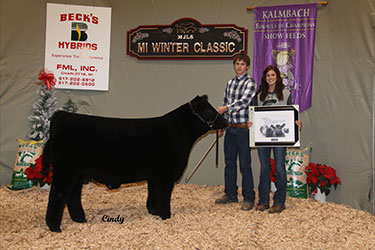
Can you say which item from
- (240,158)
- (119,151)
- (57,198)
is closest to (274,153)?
(240,158)

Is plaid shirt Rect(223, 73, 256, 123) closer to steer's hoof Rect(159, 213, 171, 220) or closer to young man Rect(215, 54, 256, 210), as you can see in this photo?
young man Rect(215, 54, 256, 210)

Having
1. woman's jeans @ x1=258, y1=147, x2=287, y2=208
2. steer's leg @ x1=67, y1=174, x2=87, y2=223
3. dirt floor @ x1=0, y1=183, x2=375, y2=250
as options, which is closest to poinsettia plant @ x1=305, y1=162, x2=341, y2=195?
dirt floor @ x1=0, y1=183, x2=375, y2=250

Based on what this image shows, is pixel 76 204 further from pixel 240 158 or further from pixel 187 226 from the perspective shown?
pixel 240 158

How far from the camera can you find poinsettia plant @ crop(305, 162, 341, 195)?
4.40m

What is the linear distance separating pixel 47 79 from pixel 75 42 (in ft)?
2.33

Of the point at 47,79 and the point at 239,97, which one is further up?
the point at 47,79

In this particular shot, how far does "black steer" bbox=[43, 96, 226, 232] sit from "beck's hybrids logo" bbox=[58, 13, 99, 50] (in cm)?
250

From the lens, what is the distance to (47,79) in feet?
16.9

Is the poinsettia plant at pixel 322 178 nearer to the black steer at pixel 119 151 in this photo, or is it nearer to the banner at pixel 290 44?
the banner at pixel 290 44

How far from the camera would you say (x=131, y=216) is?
11.8 feet

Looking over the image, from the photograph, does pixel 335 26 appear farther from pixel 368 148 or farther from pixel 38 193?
pixel 38 193

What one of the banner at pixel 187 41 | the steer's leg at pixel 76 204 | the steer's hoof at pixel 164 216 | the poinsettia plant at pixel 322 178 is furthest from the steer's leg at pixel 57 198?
the poinsettia plant at pixel 322 178

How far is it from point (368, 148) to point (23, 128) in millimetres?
4890

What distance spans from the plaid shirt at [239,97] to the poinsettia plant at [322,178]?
127 cm
